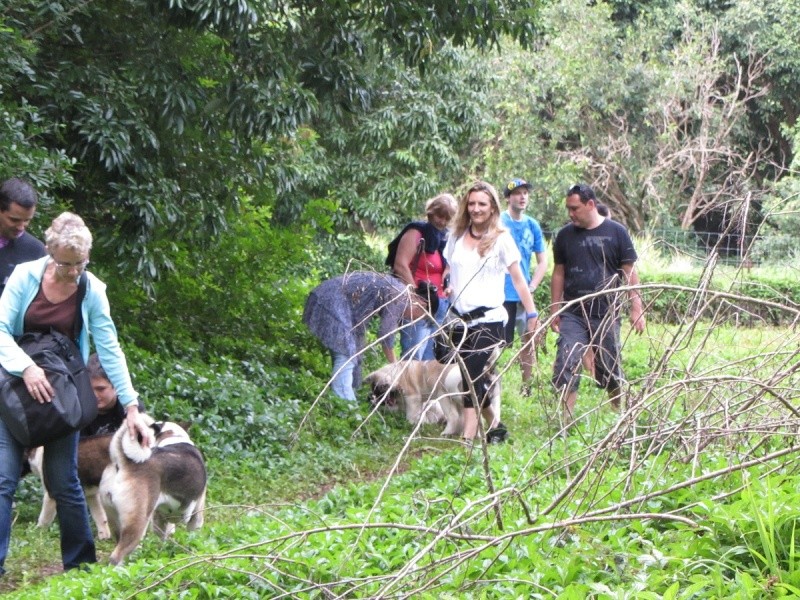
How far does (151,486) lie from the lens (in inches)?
274

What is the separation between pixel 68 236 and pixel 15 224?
1.39 m

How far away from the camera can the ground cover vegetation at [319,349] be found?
201 inches

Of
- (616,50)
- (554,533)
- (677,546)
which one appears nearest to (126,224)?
(554,533)

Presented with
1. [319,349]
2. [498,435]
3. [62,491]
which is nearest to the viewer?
[62,491]

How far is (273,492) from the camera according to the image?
9414 mm

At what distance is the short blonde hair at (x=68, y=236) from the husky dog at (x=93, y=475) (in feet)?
5.60

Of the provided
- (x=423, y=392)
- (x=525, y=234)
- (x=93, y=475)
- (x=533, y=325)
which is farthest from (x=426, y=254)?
(x=93, y=475)

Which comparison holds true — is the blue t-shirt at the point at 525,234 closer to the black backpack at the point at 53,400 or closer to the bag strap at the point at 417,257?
the bag strap at the point at 417,257

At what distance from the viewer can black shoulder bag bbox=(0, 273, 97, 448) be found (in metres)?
6.14

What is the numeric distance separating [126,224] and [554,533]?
580 centimetres

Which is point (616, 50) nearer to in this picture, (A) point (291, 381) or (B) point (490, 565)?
(A) point (291, 381)

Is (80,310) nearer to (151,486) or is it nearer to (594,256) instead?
(151,486)

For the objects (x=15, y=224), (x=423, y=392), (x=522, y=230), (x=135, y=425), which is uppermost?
(x=15, y=224)

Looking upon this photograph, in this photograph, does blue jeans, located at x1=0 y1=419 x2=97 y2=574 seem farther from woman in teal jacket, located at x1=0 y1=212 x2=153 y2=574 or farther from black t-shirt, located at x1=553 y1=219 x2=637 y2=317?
black t-shirt, located at x1=553 y1=219 x2=637 y2=317
